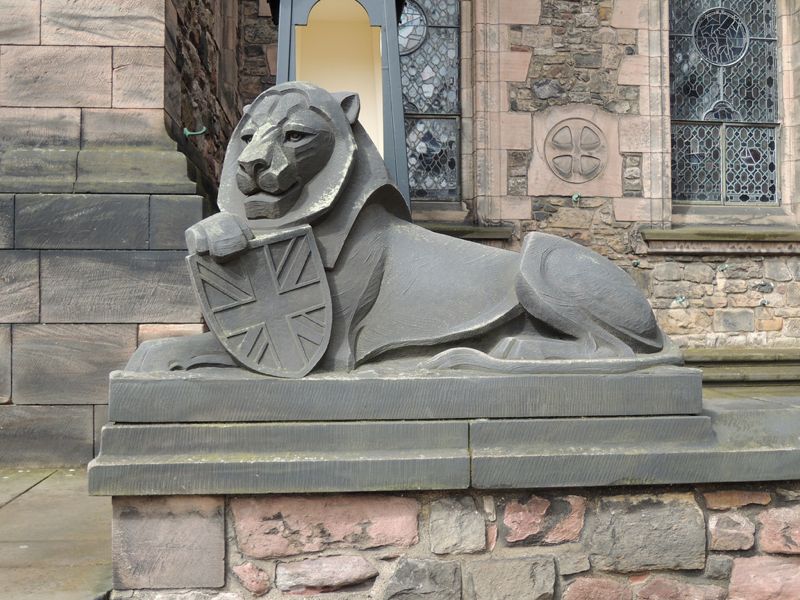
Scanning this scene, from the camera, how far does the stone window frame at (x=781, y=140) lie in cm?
1020

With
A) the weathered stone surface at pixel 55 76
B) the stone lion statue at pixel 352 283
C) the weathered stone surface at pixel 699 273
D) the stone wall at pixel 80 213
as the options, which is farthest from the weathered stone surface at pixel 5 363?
the weathered stone surface at pixel 699 273

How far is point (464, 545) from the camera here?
8.16 feet

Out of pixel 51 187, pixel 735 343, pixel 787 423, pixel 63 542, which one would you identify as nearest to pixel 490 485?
pixel 787 423

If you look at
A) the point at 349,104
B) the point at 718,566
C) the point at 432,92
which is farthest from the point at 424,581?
the point at 432,92

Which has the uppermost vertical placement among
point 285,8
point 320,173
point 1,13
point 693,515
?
point 285,8

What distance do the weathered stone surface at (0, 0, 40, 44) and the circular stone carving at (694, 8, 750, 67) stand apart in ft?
29.3

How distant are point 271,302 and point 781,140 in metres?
10.6

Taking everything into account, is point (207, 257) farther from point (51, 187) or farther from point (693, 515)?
point (51, 187)

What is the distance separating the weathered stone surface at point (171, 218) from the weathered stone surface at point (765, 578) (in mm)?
3454

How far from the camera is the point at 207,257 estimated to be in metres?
2.54

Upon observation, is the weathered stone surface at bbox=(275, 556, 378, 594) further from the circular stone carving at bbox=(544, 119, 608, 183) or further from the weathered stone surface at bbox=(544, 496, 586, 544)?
the circular stone carving at bbox=(544, 119, 608, 183)

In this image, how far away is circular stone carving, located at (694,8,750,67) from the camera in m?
10.8

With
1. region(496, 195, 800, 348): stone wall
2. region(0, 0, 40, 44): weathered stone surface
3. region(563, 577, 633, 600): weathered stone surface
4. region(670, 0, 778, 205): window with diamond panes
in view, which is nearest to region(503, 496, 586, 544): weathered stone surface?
region(563, 577, 633, 600): weathered stone surface

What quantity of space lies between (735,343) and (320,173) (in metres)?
8.72
